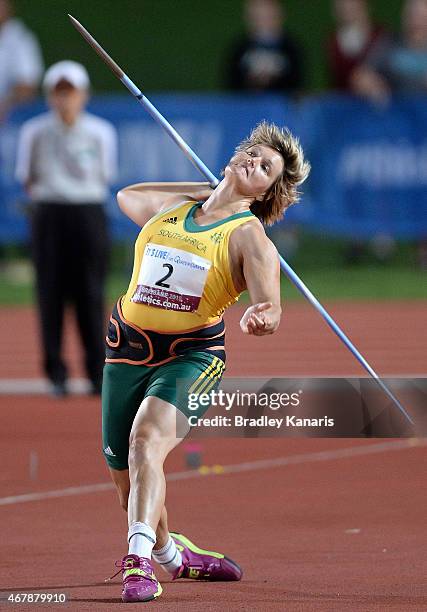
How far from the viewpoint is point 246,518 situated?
800cm

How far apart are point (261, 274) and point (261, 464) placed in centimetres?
375

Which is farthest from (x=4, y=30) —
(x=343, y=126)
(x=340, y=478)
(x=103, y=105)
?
(x=340, y=478)

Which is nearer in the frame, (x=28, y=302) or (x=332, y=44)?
(x=28, y=302)

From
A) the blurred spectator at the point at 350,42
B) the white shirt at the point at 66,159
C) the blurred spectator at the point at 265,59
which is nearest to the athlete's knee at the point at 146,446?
the white shirt at the point at 66,159

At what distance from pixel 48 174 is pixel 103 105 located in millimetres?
6679

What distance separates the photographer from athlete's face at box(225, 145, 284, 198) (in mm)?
6441

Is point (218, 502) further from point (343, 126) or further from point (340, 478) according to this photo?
point (343, 126)

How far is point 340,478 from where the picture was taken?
359 inches

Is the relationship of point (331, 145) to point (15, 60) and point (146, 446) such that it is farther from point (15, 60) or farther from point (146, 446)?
point (146, 446)

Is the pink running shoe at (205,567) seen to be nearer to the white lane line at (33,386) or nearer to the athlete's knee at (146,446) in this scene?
the athlete's knee at (146,446)

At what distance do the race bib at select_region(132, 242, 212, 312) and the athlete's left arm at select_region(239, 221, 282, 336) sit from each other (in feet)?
0.63

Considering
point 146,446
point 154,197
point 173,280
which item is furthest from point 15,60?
point 146,446

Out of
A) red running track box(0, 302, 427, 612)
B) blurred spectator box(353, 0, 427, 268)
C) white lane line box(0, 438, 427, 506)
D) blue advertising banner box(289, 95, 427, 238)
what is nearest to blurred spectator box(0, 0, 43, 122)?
blue advertising banner box(289, 95, 427, 238)

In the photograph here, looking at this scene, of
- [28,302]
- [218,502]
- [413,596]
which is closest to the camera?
[413,596]
